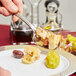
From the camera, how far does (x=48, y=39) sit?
29.8 inches

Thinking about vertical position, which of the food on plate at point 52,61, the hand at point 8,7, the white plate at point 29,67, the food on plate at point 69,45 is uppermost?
the hand at point 8,7

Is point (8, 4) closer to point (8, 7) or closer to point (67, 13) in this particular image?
point (8, 7)

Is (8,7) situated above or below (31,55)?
above

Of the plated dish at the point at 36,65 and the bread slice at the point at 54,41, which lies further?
the bread slice at the point at 54,41

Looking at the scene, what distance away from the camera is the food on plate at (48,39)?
0.74 m

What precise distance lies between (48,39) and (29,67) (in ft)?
0.57

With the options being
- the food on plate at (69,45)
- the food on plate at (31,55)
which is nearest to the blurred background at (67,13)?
the food on plate at (69,45)

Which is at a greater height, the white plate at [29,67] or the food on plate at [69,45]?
the food on plate at [69,45]

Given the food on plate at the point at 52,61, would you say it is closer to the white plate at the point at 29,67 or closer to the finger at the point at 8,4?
the white plate at the point at 29,67

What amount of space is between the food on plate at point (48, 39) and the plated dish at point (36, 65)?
1.0 inches

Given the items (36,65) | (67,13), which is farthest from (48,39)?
(67,13)

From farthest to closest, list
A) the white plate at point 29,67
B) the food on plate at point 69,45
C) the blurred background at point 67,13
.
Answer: the blurred background at point 67,13
the food on plate at point 69,45
the white plate at point 29,67

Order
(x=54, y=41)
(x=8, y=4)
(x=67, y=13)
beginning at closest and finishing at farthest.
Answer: (x=8, y=4) → (x=54, y=41) → (x=67, y=13)

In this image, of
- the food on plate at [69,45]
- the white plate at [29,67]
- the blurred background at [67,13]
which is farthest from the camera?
the blurred background at [67,13]
